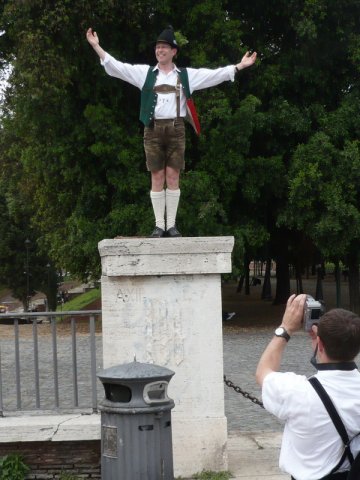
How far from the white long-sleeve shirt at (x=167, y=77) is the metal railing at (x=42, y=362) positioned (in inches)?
74.2

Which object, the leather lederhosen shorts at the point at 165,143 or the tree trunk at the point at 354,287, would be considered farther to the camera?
the tree trunk at the point at 354,287

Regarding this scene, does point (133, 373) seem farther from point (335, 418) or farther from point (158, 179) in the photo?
point (158, 179)

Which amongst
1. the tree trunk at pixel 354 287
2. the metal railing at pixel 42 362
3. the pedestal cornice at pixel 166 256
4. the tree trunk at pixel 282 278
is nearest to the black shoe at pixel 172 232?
the pedestal cornice at pixel 166 256

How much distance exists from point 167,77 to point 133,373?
2967mm

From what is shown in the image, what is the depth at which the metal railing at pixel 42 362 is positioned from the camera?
646 cm

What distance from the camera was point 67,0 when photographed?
16.9 metres

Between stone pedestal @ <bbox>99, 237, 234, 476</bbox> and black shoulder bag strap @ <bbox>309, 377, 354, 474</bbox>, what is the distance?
→ 321 cm

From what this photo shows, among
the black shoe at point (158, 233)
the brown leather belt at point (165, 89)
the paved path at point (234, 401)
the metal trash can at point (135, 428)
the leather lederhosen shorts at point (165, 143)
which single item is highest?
the brown leather belt at point (165, 89)

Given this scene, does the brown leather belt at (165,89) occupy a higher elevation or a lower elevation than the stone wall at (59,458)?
higher

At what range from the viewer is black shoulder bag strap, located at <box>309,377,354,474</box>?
3.13 m

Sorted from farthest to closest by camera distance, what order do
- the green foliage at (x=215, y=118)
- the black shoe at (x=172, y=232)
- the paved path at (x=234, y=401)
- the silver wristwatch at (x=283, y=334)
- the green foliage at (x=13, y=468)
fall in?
1. the green foliage at (x=215, y=118)
2. the black shoe at (x=172, y=232)
3. the paved path at (x=234, y=401)
4. the green foliage at (x=13, y=468)
5. the silver wristwatch at (x=283, y=334)

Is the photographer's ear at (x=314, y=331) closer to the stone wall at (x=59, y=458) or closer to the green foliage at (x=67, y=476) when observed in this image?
the stone wall at (x=59, y=458)

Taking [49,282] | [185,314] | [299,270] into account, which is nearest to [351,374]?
[185,314]

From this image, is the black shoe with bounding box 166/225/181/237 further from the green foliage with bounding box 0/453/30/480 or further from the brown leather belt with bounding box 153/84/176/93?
the green foliage with bounding box 0/453/30/480
